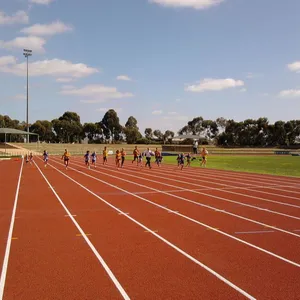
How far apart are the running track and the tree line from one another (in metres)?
90.4

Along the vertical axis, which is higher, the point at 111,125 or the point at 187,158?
the point at 111,125

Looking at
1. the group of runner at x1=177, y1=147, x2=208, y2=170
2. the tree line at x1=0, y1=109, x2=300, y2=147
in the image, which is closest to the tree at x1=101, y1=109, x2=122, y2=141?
the tree line at x1=0, y1=109, x2=300, y2=147

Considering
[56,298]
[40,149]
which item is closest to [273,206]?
[56,298]

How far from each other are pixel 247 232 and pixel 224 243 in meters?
1.01

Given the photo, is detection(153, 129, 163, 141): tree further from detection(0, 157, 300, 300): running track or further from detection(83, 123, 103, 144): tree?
detection(0, 157, 300, 300): running track

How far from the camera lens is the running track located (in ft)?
15.1

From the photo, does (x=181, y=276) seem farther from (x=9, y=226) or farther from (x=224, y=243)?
(x=9, y=226)

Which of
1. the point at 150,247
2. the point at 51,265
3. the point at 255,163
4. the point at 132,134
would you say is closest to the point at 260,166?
the point at 255,163

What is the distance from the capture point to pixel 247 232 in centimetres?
746

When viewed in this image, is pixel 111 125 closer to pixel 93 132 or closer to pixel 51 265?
pixel 93 132

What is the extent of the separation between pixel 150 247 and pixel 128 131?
107m

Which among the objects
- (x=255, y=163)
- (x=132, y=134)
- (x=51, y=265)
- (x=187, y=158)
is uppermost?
(x=132, y=134)

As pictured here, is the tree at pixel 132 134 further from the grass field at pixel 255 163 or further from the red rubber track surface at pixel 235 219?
the red rubber track surface at pixel 235 219

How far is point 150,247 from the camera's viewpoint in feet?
21.0
